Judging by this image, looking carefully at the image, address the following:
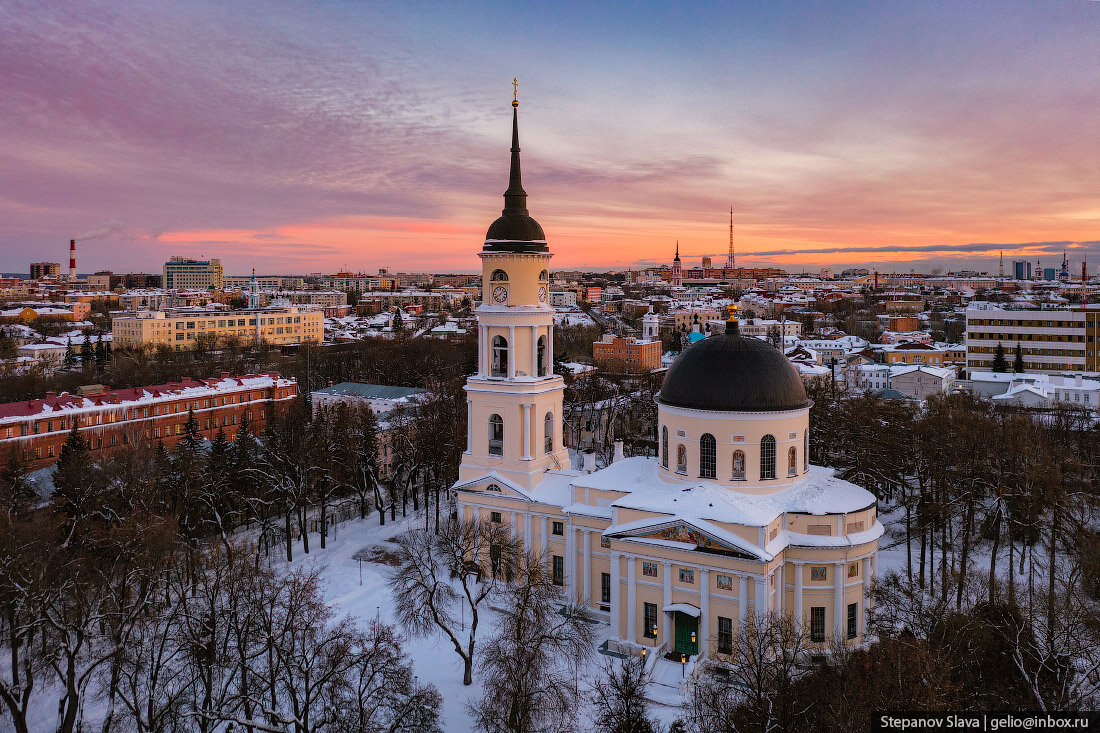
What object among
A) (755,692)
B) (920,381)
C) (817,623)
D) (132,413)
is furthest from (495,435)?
(920,381)

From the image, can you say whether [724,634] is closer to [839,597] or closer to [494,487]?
[839,597]

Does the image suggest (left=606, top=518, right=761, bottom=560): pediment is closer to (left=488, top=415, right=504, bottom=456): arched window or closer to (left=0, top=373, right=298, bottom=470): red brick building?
(left=488, top=415, right=504, bottom=456): arched window

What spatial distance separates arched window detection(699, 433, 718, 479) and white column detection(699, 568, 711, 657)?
392cm

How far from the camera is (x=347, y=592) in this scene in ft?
94.0

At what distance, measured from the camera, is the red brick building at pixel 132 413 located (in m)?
45.4

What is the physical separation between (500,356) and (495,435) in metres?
3.14

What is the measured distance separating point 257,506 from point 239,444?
3.96 meters

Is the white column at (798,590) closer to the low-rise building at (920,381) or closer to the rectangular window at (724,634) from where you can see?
the rectangular window at (724,634)

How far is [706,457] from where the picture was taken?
2566 centimetres

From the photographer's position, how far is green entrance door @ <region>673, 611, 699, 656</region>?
22.9m

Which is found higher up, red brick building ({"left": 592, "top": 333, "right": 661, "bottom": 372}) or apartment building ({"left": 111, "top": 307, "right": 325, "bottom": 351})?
apartment building ({"left": 111, "top": 307, "right": 325, "bottom": 351})

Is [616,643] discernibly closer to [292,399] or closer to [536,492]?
[536,492]

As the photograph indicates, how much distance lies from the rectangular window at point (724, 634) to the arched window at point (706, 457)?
16.1 feet

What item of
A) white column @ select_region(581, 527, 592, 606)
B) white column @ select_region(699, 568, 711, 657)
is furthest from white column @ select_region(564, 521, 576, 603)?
white column @ select_region(699, 568, 711, 657)
